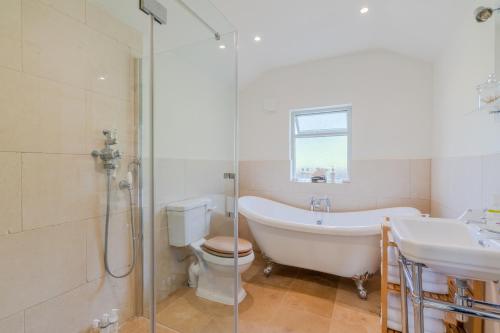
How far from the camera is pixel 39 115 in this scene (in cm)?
121

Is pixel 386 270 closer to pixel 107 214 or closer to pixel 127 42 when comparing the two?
pixel 107 214

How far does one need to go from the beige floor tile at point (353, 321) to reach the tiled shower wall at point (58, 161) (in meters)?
1.56

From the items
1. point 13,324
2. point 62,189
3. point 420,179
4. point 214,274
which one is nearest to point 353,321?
point 214,274

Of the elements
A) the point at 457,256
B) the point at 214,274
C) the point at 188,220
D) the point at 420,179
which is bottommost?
the point at 214,274

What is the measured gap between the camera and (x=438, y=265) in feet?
2.76

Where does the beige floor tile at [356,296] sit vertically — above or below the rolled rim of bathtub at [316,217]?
below

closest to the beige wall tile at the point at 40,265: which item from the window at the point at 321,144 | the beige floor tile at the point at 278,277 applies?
the beige floor tile at the point at 278,277

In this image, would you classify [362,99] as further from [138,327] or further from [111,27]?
[138,327]

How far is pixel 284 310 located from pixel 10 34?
7.99ft

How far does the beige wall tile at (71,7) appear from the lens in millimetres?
1259

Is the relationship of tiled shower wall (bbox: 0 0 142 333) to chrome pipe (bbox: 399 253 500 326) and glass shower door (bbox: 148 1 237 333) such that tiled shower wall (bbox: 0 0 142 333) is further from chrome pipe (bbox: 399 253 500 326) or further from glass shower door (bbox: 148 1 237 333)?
chrome pipe (bbox: 399 253 500 326)

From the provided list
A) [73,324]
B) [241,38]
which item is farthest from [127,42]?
[73,324]

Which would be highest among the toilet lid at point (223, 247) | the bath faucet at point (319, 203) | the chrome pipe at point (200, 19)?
the chrome pipe at point (200, 19)

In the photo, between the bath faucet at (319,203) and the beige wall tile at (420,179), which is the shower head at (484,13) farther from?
the bath faucet at (319,203)
